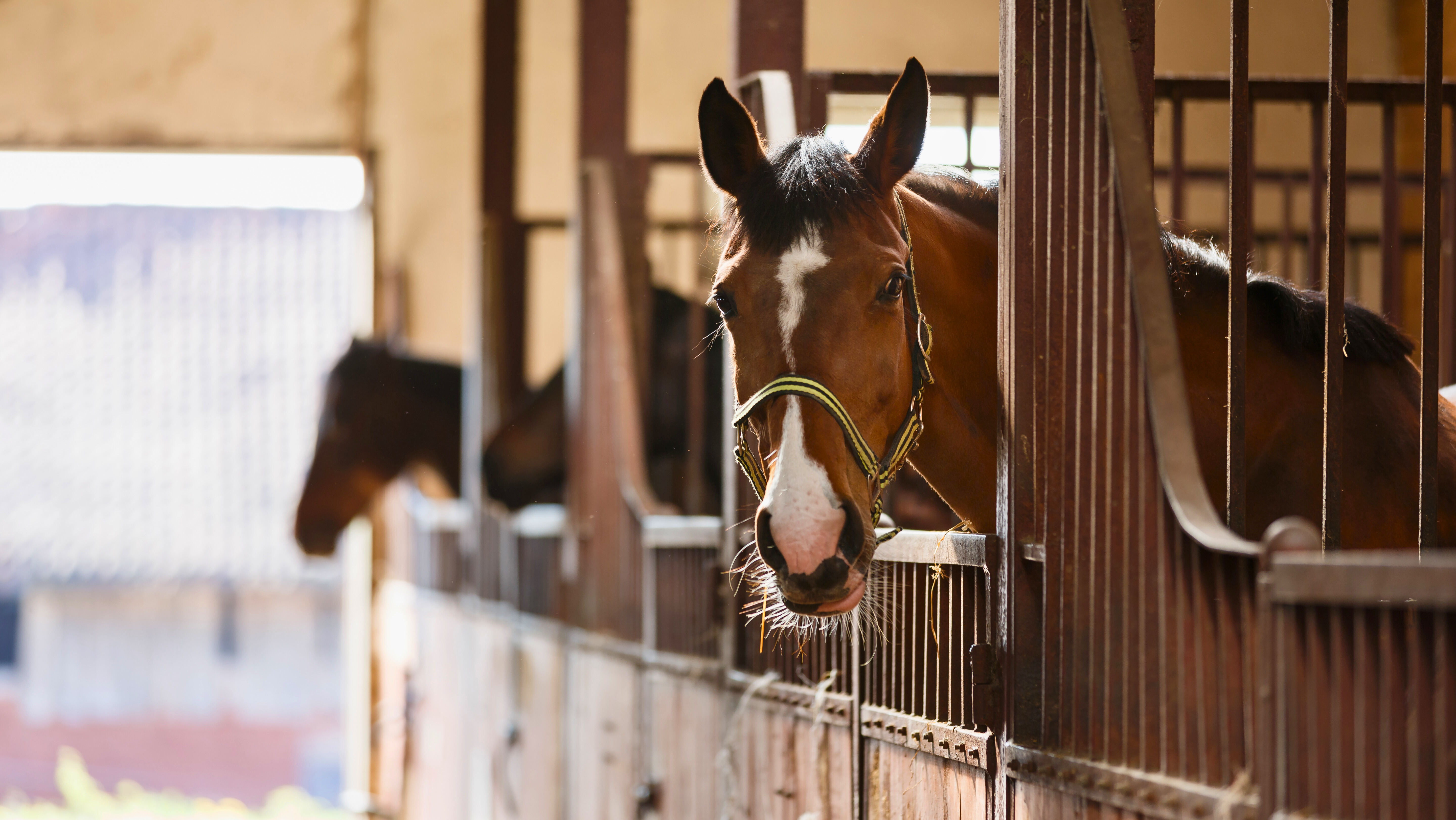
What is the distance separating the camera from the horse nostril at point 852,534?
1.60 metres

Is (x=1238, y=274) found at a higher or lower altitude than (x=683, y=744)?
higher

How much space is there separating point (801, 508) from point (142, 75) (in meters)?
7.15

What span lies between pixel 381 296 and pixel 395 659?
2.06 meters

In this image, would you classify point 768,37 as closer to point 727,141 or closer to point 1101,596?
point 727,141

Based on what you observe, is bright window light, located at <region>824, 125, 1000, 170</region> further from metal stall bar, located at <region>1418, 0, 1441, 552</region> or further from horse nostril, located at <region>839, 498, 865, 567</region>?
horse nostril, located at <region>839, 498, 865, 567</region>

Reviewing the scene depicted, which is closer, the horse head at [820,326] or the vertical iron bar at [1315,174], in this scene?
the horse head at [820,326]

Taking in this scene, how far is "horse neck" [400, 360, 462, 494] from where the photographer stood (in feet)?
21.4

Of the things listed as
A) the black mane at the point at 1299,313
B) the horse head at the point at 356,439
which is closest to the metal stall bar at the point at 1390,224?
the black mane at the point at 1299,313

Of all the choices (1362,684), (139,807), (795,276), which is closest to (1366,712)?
(1362,684)

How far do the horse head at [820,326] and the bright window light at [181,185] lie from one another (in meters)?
9.14

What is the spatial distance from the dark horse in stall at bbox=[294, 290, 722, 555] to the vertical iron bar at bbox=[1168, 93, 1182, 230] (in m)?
2.19

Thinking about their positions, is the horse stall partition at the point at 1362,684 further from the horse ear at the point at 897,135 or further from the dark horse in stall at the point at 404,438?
the dark horse in stall at the point at 404,438

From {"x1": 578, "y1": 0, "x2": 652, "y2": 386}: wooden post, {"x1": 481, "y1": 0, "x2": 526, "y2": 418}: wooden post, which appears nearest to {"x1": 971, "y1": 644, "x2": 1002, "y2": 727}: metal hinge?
{"x1": 578, "y1": 0, "x2": 652, "y2": 386}: wooden post

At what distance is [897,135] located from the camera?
6.01 feet
